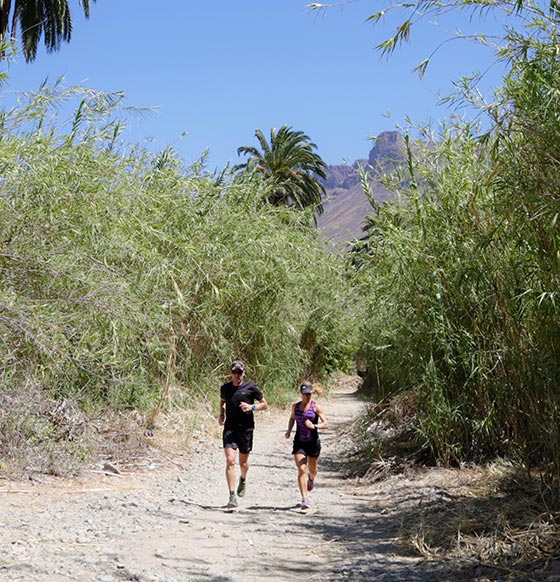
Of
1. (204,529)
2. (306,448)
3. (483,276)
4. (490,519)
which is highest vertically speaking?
(483,276)

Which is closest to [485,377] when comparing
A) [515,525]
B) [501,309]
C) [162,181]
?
[501,309]

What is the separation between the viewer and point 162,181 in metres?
11.8

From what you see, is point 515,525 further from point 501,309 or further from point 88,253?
point 88,253

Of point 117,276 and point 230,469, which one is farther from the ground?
point 117,276

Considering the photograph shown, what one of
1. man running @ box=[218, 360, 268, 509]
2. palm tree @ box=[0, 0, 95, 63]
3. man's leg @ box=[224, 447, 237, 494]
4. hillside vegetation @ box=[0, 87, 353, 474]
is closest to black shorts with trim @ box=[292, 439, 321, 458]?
man running @ box=[218, 360, 268, 509]

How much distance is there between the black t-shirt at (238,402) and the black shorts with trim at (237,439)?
0.04 meters

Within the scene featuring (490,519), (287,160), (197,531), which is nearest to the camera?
(490,519)

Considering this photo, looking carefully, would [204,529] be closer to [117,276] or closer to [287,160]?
[117,276]

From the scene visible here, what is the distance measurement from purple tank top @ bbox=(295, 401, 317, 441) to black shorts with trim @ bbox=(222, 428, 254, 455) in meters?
0.49

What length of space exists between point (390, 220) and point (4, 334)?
4.41 metres

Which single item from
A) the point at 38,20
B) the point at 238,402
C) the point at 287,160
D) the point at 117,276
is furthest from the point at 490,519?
the point at 287,160

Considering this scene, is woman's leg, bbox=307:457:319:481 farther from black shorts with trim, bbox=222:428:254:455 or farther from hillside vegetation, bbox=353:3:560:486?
hillside vegetation, bbox=353:3:560:486

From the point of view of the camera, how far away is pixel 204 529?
19.7ft

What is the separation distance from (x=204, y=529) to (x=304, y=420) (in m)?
1.50
